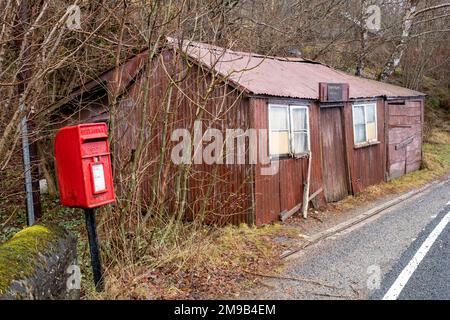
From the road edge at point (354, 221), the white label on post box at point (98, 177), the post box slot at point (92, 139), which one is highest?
the post box slot at point (92, 139)

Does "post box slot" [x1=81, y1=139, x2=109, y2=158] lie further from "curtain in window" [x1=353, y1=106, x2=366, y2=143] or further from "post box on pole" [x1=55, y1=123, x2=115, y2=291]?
"curtain in window" [x1=353, y1=106, x2=366, y2=143]

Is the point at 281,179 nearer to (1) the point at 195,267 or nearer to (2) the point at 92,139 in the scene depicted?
(1) the point at 195,267

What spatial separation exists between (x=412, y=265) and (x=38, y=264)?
5.20 m

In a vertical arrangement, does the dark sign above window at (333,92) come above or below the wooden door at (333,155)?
above

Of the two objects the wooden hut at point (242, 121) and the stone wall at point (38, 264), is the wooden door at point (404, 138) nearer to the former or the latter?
the wooden hut at point (242, 121)

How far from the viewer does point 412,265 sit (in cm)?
648

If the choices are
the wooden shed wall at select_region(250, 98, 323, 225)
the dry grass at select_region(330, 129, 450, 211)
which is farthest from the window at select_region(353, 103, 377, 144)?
the wooden shed wall at select_region(250, 98, 323, 225)

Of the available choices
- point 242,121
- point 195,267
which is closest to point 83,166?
point 195,267

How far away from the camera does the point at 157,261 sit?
6.27m

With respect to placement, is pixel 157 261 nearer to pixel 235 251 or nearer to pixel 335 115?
pixel 235 251

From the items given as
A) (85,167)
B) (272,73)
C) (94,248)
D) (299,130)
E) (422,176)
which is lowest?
(422,176)

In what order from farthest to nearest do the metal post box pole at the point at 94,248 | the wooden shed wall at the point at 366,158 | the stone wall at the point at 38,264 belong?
the wooden shed wall at the point at 366,158
the metal post box pole at the point at 94,248
the stone wall at the point at 38,264

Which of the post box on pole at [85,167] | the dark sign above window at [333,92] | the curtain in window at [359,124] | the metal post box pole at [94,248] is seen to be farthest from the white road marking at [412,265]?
the curtain in window at [359,124]

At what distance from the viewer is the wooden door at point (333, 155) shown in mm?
11266
